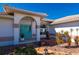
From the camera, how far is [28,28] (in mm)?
10000

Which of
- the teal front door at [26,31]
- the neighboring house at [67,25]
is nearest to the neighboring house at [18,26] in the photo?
the teal front door at [26,31]

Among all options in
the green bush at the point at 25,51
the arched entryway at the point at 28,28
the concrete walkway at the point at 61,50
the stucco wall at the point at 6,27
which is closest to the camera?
the green bush at the point at 25,51

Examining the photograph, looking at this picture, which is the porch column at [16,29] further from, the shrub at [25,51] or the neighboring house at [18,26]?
the shrub at [25,51]

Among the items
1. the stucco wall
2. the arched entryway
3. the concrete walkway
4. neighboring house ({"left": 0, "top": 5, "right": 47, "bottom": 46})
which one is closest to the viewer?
the concrete walkway

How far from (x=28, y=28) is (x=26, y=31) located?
203 millimetres

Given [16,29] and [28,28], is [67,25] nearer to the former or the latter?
[28,28]

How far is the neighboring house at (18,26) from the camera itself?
9453mm

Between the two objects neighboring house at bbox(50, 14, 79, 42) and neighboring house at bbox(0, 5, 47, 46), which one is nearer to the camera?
neighboring house at bbox(50, 14, 79, 42)

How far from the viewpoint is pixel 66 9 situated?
8.99 m

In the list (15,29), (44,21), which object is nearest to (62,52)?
(44,21)

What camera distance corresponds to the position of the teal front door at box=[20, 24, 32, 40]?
9.62 m

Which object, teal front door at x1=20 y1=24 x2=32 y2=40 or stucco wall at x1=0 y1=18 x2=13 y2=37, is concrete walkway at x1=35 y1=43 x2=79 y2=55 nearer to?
teal front door at x1=20 y1=24 x2=32 y2=40

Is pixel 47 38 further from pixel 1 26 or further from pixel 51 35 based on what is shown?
pixel 1 26

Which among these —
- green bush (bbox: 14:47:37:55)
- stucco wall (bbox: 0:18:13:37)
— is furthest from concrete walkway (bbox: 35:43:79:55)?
stucco wall (bbox: 0:18:13:37)
